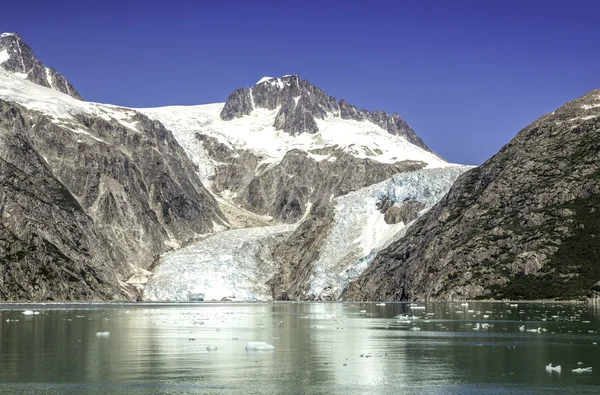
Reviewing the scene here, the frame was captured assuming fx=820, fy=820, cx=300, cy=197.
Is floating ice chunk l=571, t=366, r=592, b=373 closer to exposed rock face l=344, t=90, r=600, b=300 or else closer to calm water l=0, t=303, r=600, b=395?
calm water l=0, t=303, r=600, b=395

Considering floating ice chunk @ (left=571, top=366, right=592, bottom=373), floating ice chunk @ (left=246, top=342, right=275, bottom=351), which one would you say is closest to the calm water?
floating ice chunk @ (left=571, top=366, right=592, bottom=373)

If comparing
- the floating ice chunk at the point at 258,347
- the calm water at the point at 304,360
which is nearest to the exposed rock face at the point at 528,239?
the calm water at the point at 304,360

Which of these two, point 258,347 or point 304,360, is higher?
point 258,347

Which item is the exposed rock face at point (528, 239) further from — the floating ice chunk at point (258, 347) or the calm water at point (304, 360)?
the floating ice chunk at point (258, 347)

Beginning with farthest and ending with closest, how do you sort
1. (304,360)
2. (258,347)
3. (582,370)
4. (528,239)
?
(528,239) → (258,347) → (304,360) → (582,370)

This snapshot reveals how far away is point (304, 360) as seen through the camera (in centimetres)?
5269

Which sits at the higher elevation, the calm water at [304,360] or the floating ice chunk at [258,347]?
the floating ice chunk at [258,347]

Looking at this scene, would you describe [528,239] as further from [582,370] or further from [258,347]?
[582,370]

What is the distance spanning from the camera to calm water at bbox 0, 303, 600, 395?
41188mm

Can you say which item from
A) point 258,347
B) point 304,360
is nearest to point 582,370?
point 304,360

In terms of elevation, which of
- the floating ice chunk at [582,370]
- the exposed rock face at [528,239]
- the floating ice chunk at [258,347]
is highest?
the exposed rock face at [528,239]

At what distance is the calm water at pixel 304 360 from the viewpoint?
41188 mm

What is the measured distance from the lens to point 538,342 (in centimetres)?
6266

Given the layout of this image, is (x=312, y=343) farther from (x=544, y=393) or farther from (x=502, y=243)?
(x=502, y=243)
